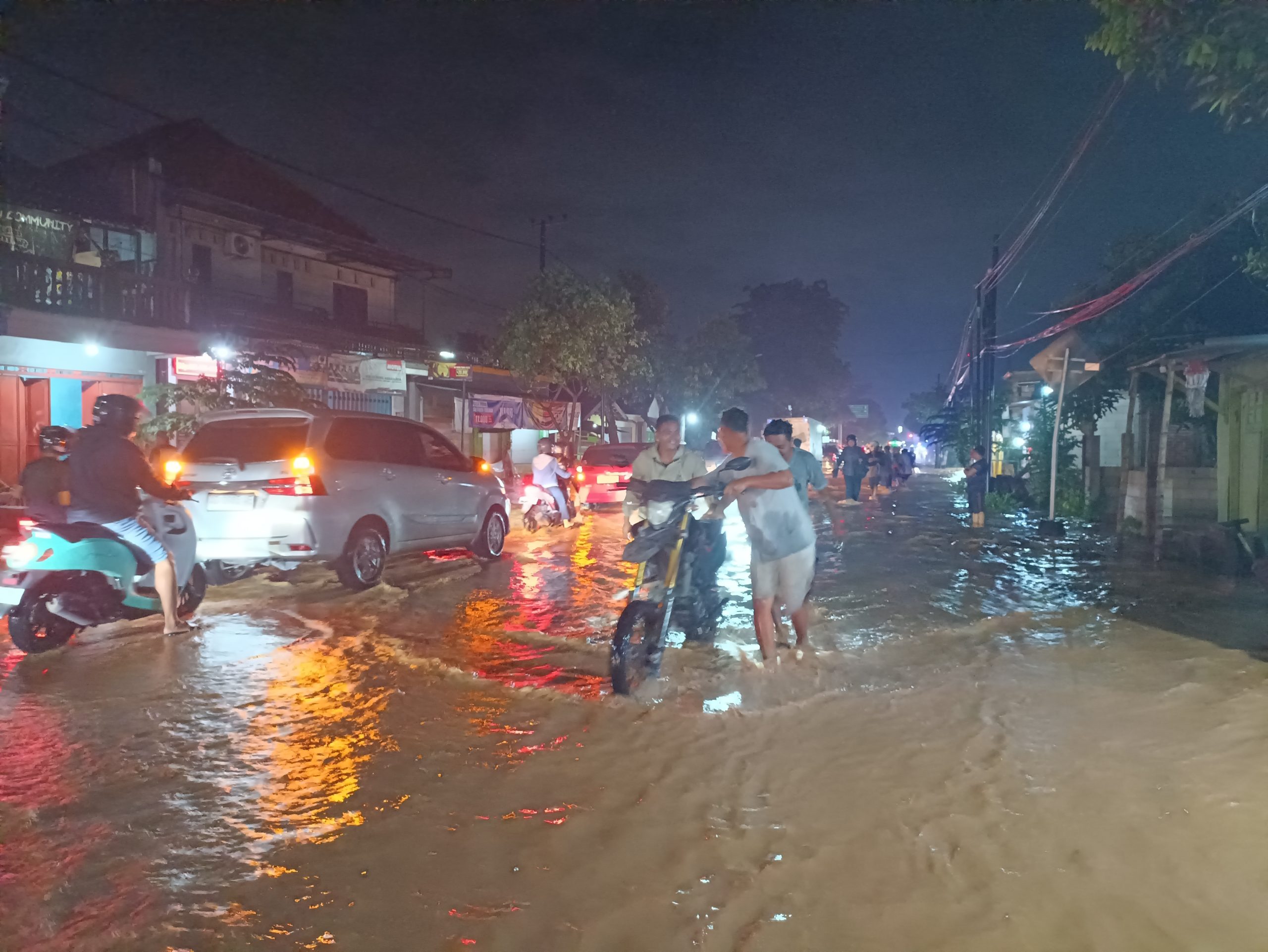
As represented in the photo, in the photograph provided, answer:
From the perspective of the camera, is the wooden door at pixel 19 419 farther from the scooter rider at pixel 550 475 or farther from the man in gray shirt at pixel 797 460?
the man in gray shirt at pixel 797 460

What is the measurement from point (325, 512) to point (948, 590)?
6.31m

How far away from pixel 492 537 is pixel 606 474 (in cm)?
754

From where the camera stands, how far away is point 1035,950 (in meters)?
2.77

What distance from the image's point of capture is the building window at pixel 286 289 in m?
24.4

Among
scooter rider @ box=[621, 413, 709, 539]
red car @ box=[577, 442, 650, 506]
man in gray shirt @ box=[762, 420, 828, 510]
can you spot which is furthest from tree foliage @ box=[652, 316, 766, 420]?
scooter rider @ box=[621, 413, 709, 539]

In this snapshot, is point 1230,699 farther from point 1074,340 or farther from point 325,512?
point 1074,340

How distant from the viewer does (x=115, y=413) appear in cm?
625

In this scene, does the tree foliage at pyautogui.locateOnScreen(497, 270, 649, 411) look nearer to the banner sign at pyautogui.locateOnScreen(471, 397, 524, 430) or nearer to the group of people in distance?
the banner sign at pyautogui.locateOnScreen(471, 397, 524, 430)

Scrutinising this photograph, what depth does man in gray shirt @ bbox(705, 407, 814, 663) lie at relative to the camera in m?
5.73

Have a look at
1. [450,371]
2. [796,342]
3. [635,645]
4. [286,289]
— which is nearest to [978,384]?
[450,371]

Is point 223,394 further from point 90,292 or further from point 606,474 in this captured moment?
point 606,474

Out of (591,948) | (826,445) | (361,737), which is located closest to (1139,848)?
(591,948)

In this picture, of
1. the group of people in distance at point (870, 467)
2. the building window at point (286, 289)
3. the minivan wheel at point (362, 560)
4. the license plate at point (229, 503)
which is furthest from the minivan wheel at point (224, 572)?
the building window at point (286, 289)

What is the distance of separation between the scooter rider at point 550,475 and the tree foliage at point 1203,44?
9428mm
